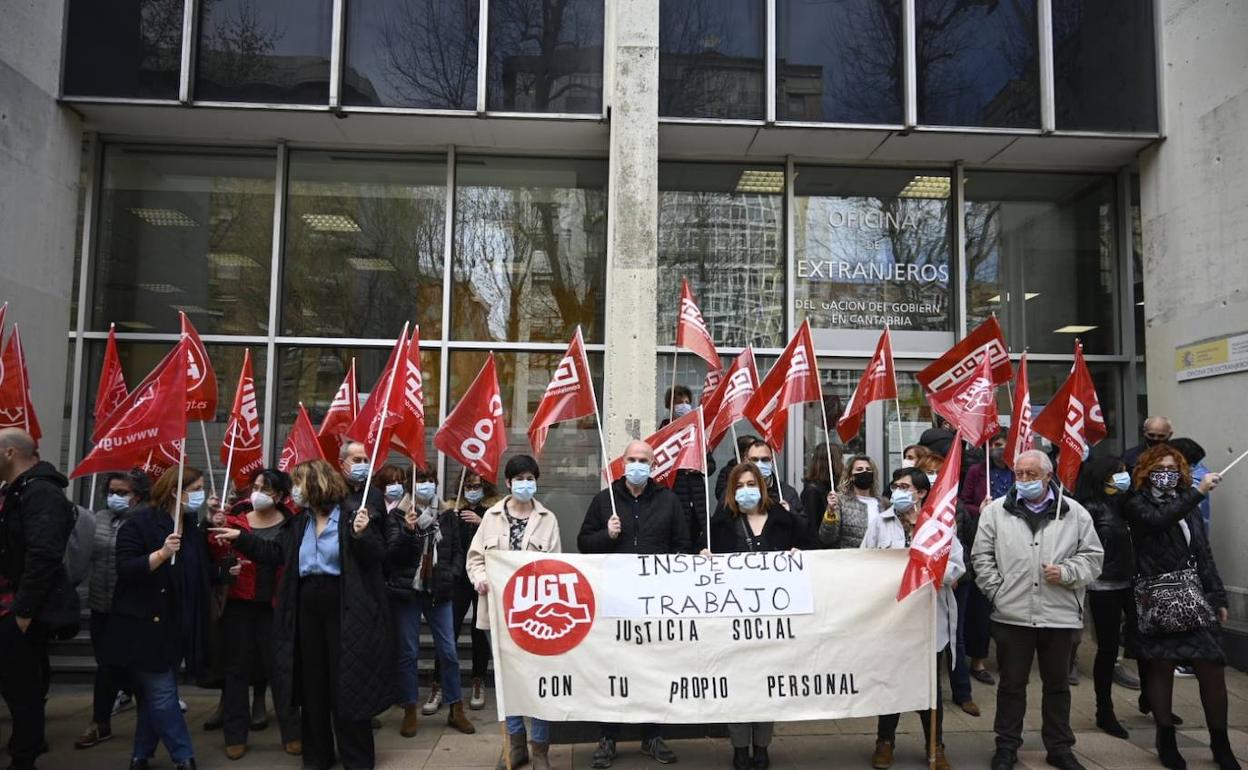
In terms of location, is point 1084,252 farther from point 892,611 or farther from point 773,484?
point 892,611

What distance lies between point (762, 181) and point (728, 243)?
903 mm

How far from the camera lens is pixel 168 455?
726cm

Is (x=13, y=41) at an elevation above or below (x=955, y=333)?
above

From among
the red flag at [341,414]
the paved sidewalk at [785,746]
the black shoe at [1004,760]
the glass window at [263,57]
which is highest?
the glass window at [263,57]

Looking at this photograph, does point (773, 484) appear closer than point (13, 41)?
Yes

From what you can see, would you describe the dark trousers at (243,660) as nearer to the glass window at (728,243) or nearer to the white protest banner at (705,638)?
the white protest banner at (705,638)

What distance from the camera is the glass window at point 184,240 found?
11.1 meters

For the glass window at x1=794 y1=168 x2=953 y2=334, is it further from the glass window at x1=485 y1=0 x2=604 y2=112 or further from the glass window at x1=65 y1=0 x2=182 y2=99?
the glass window at x1=65 y1=0 x2=182 y2=99

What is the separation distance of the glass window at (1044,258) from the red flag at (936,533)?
641 centimetres

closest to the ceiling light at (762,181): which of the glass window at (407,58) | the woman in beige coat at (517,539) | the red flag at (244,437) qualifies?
the glass window at (407,58)

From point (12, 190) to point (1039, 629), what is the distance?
10.2 meters

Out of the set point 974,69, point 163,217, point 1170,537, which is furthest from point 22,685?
point 974,69

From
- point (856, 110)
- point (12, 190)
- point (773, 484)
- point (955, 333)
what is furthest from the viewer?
point (955, 333)

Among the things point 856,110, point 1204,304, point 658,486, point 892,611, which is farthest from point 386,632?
point 1204,304
